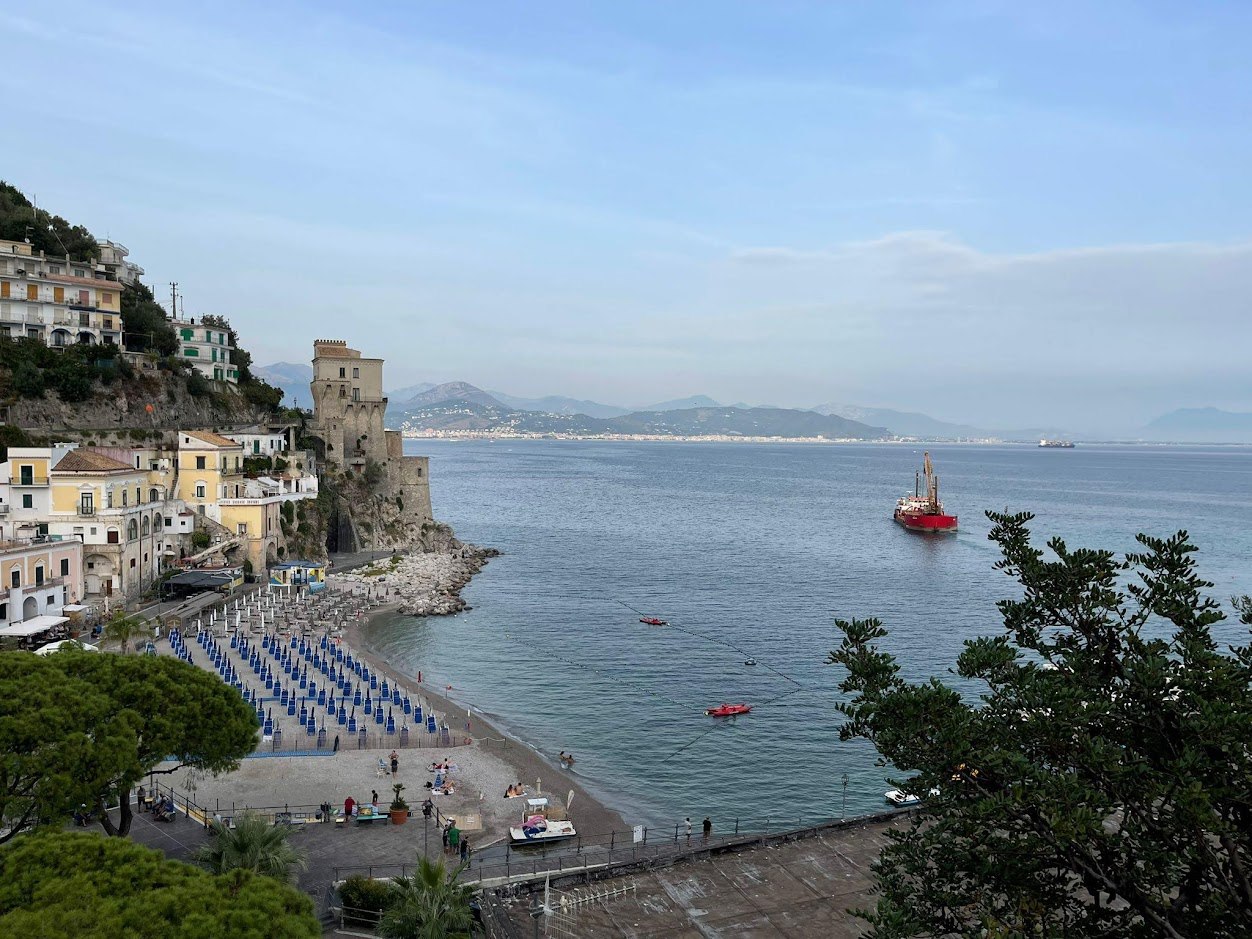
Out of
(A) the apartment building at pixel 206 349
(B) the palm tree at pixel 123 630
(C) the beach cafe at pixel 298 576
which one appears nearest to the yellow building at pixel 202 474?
(C) the beach cafe at pixel 298 576

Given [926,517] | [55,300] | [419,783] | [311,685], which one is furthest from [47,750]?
[926,517]

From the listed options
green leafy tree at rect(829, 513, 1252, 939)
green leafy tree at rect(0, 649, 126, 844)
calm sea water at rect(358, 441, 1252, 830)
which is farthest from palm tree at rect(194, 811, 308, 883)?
calm sea water at rect(358, 441, 1252, 830)

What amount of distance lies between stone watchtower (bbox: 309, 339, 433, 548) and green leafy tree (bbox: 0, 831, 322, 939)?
198 ft

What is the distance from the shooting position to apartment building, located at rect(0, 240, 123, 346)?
59906 millimetres

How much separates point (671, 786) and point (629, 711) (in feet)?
25.3

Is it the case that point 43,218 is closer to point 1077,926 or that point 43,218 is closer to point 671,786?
point 671,786

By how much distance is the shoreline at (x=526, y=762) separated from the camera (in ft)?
86.9

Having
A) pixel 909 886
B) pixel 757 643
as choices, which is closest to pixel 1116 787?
pixel 909 886

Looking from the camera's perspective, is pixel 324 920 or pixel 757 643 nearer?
pixel 324 920

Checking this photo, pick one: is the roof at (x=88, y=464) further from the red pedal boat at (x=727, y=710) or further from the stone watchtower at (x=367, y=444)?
the red pedal boat at (x=727, y=710)

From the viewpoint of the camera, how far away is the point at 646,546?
8688 cm

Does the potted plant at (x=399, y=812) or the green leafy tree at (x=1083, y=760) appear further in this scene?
the potted plant at (x=399, y=812)

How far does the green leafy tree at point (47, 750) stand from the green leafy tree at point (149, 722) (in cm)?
10

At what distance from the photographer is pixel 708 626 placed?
53.4m
